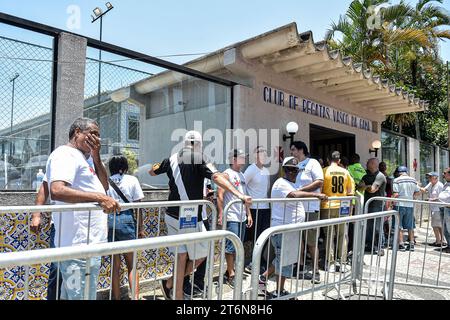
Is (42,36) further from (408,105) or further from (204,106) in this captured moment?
(408,105)

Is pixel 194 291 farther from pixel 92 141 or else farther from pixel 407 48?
pixel 407 48

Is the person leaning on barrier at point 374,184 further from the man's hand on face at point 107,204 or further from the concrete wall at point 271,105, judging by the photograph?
the man's hand on face at point 107,204

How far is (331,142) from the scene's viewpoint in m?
9.95

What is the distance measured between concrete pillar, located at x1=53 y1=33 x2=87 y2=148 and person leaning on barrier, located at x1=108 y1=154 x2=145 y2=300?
0.71 meters

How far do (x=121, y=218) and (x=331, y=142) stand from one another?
755cm

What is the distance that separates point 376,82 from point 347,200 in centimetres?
420

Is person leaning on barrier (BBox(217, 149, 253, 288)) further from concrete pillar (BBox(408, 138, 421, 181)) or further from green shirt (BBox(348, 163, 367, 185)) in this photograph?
concrete pillar (BBox(408, 138, 421, 181))

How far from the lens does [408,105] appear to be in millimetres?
9906

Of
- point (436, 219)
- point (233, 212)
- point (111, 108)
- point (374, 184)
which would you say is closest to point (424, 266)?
point (374, 184)

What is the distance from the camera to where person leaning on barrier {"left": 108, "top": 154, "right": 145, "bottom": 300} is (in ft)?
11.9

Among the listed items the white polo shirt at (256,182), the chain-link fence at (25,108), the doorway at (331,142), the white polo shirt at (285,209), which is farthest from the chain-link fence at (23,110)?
the doorway at (331,142)

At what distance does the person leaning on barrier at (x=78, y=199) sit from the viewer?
2332mm
